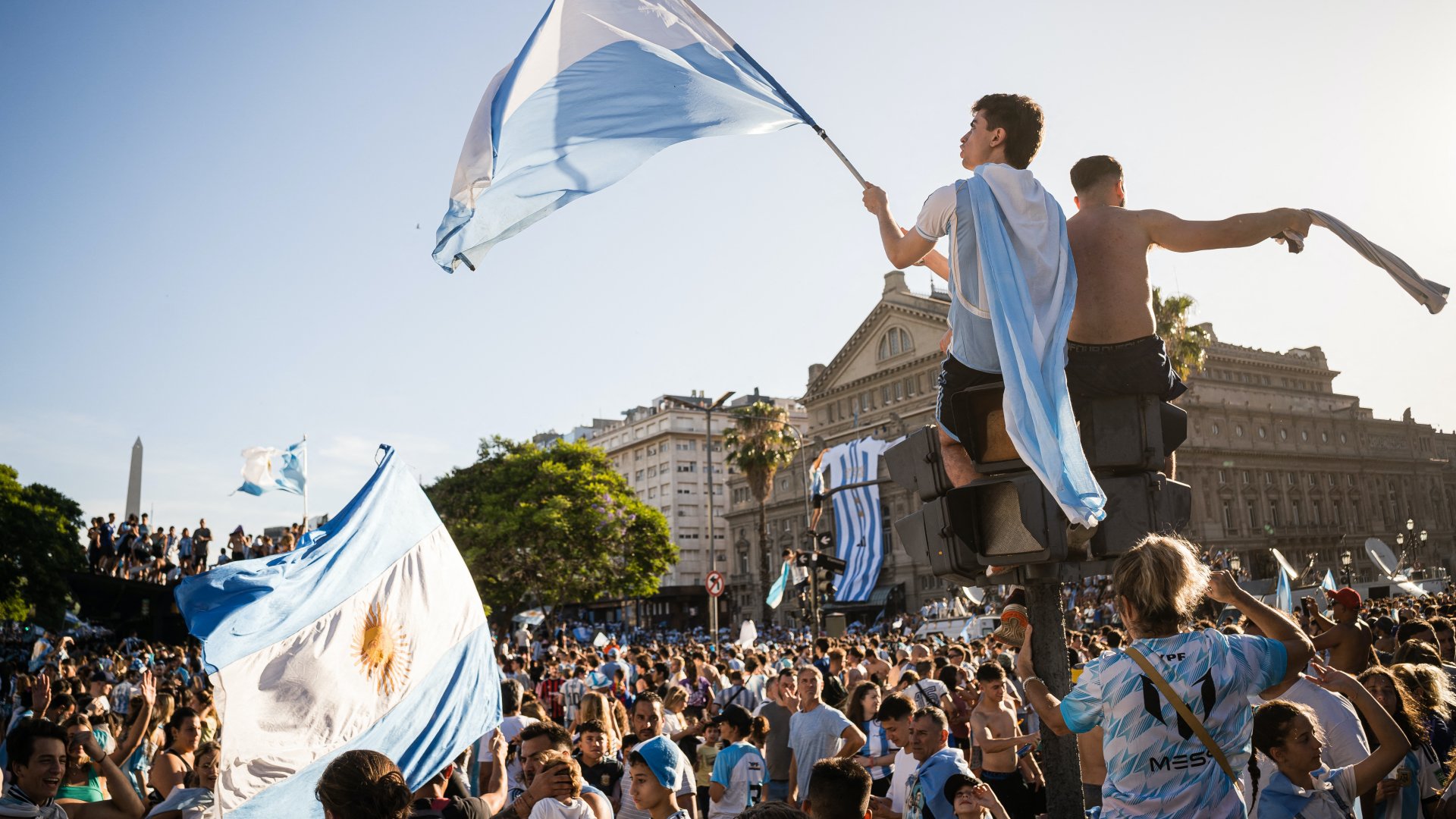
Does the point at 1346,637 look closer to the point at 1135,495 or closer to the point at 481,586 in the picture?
the point at 1135,495

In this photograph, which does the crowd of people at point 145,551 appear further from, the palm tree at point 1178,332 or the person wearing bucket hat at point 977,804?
the palm tree at point 1178,332

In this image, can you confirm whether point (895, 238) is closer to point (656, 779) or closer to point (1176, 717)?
point (1176, 717)

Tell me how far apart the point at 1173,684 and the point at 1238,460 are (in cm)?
7413

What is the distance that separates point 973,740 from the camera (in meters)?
7.73

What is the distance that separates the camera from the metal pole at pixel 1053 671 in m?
3.71

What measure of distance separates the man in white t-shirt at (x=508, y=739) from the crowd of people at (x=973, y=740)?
36 mm

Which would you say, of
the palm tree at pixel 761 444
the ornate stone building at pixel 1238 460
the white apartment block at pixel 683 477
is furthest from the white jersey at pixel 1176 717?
the white apartment block at pixel 683 477

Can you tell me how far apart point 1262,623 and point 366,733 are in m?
5.07

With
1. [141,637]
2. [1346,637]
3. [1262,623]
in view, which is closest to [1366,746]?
[1346,637]

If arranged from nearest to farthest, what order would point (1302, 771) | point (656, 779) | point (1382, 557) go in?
point (1302, 771), point (656, 779), point (1382, 557)

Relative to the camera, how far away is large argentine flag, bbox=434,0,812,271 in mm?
4793

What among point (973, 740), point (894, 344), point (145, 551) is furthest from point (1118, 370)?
point (894, 344)

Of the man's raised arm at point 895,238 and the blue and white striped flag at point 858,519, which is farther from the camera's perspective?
the blue and white striped flag at point 858,519

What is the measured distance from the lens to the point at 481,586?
168 feet
